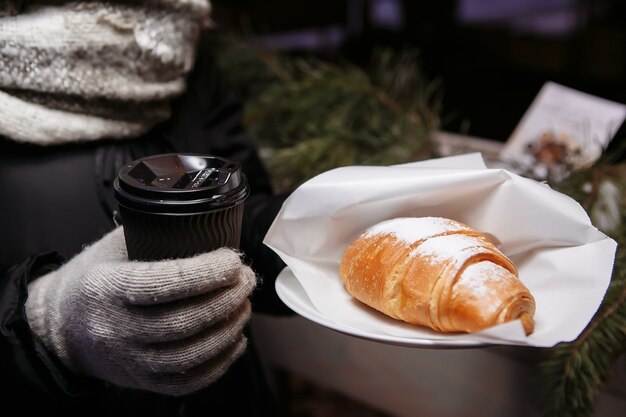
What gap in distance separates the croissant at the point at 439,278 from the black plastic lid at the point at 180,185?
0.51 ft

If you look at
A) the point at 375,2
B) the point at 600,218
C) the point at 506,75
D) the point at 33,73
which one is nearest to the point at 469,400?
the point at 600,218

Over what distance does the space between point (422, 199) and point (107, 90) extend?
1.29ft

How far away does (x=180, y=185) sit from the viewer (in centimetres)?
47

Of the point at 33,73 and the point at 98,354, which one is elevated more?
the point at 33,73

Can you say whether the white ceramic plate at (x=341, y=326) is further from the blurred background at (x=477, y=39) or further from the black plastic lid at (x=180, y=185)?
the blurred background at (x=477, y=39)

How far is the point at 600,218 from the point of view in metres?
0.74

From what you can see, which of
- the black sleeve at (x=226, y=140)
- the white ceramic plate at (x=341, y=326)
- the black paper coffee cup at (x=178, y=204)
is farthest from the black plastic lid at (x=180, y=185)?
the black sleeve at (x=226, y=140)

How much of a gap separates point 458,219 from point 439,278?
13 cm

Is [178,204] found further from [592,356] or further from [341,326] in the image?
[592,356]

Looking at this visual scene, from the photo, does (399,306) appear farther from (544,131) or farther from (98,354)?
(544,131)

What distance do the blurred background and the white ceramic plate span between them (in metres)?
0.72

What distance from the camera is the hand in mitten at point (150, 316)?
481 mm

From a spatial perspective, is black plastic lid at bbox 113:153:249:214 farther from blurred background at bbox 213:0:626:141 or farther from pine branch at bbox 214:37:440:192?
blurred background at bbox 213:0:626:141

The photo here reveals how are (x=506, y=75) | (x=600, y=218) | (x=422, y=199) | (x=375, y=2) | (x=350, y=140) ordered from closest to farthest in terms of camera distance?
(x=422, y=199) < (x=600, y=218) < (x=350, y=140) < (x=506, y=75) < (x=375, y=2)
